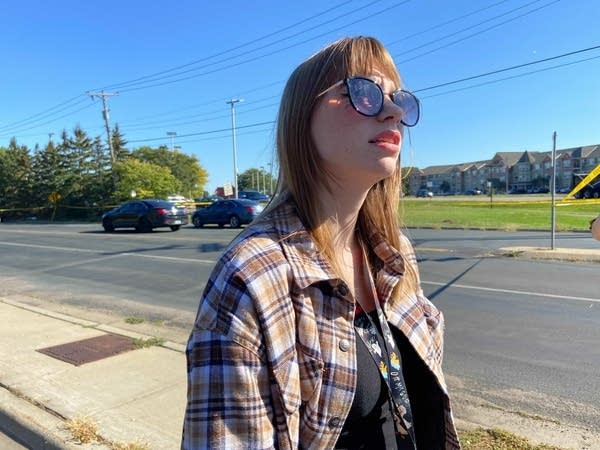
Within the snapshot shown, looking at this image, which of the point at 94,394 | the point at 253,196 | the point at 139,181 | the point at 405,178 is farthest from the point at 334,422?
the point at 253,196

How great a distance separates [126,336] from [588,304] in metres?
6.13

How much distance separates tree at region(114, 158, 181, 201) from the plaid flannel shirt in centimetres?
3953

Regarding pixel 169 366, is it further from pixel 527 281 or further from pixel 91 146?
pixel 91 146

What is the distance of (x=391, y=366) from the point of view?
1.30 meters

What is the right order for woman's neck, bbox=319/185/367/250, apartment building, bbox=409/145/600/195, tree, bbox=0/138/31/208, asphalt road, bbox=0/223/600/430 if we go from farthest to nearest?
apartment building, bbox=409/145/600/195 < tree, bbox=0/138/31/208 < asphalt road, bbox=0/223/600/430 < woman's neck, bbox=319/185/367/250

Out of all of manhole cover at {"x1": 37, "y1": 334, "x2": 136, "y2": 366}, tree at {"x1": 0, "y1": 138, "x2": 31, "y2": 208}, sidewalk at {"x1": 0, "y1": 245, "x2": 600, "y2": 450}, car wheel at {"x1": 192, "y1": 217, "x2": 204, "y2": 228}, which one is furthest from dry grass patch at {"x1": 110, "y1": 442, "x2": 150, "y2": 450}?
tree at {"x1": 0, "y1": 138, "x2": 31, "y2": 208}

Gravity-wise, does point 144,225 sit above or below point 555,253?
above

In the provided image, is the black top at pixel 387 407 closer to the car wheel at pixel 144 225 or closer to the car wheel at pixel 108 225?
the car wheel at pixel 144 225

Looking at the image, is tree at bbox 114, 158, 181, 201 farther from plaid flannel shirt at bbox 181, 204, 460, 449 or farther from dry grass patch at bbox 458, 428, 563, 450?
plaid flannel shirt at bbox 181, 204, 460, 449

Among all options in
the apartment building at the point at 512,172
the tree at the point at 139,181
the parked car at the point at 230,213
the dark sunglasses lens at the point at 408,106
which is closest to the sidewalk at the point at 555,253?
the dark sunglasses lens at the point at 408,106

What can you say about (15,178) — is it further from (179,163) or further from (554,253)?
(554,253)

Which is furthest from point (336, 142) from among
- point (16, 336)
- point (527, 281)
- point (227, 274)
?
point (527, 281)

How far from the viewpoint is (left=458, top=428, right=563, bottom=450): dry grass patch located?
291 centimetres

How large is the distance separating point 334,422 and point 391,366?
0.85 ft
